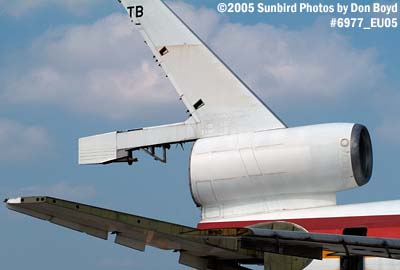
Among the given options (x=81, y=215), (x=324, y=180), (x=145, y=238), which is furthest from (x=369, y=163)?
(x=81, y=215)

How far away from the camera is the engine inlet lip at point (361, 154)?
53.4ft

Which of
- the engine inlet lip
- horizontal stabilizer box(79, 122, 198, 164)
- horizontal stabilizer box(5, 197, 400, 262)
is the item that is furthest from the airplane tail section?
horizontal stabilizer box(5, 197, 400, 262)

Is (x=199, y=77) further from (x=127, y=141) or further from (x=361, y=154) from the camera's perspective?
(x=361, y=154)

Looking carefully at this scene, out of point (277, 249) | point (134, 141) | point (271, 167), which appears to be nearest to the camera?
point (277, 249)

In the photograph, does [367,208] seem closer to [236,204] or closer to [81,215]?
[236,204]

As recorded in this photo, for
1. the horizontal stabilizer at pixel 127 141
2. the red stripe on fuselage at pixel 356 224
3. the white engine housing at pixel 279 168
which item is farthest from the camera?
the horizontal stabilizer at pixel 127 141

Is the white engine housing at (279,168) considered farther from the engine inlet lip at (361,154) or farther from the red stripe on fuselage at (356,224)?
the red stripe on fuselage at (356,224)

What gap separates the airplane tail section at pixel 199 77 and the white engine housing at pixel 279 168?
0.66 m

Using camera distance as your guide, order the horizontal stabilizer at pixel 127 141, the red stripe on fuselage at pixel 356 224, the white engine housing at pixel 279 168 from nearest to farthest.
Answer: the red stripe on fuselage at pixel 356 224, the white engine housing at pixel 279 168, the horizontal stabilizer at pixel 127 141

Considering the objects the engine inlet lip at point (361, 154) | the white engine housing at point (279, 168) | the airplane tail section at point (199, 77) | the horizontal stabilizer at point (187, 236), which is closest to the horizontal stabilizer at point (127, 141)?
the airplane tail section at point (199, 77)

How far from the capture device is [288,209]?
54.7 feet

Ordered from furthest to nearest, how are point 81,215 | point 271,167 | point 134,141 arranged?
point 134,141
point 271,167
point 81,215

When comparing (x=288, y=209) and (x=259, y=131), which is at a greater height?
(x=259, y=131)

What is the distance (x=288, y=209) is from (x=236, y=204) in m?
0.99
